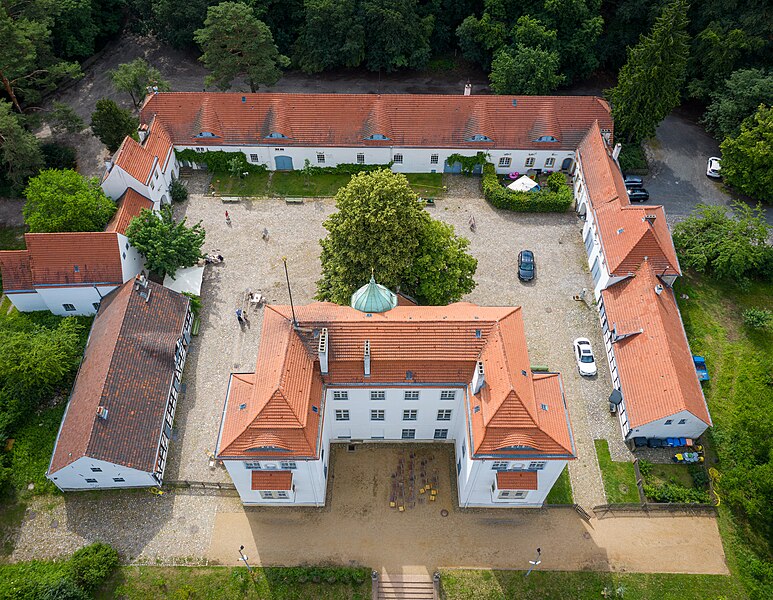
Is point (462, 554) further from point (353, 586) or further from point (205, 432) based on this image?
point (205, 432)

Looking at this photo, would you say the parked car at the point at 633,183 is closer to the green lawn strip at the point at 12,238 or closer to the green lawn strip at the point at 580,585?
the green lawn strip at the point at 580,585

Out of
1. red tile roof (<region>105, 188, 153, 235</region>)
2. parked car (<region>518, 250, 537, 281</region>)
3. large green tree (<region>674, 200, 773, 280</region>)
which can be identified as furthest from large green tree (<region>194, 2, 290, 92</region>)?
large green tree (<region>674, 200, 773, 280</region>)

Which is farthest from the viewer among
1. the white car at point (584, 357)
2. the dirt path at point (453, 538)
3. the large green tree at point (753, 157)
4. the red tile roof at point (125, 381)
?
the large green tree at point (753, 157)

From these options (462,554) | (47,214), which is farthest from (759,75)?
(47,214)

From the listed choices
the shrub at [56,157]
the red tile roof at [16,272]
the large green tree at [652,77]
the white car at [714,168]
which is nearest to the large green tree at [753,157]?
the white car at [714,168]

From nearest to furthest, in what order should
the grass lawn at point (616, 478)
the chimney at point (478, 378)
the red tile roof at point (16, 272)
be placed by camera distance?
the chimney at point (478, 378), the grass lawn at point (616, 478), the red tile roof at point (16, 272)

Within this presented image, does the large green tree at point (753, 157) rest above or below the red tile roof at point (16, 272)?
above

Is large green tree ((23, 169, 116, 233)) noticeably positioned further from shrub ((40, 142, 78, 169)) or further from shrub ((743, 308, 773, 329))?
shrub ((743, 308, 773, 329))
